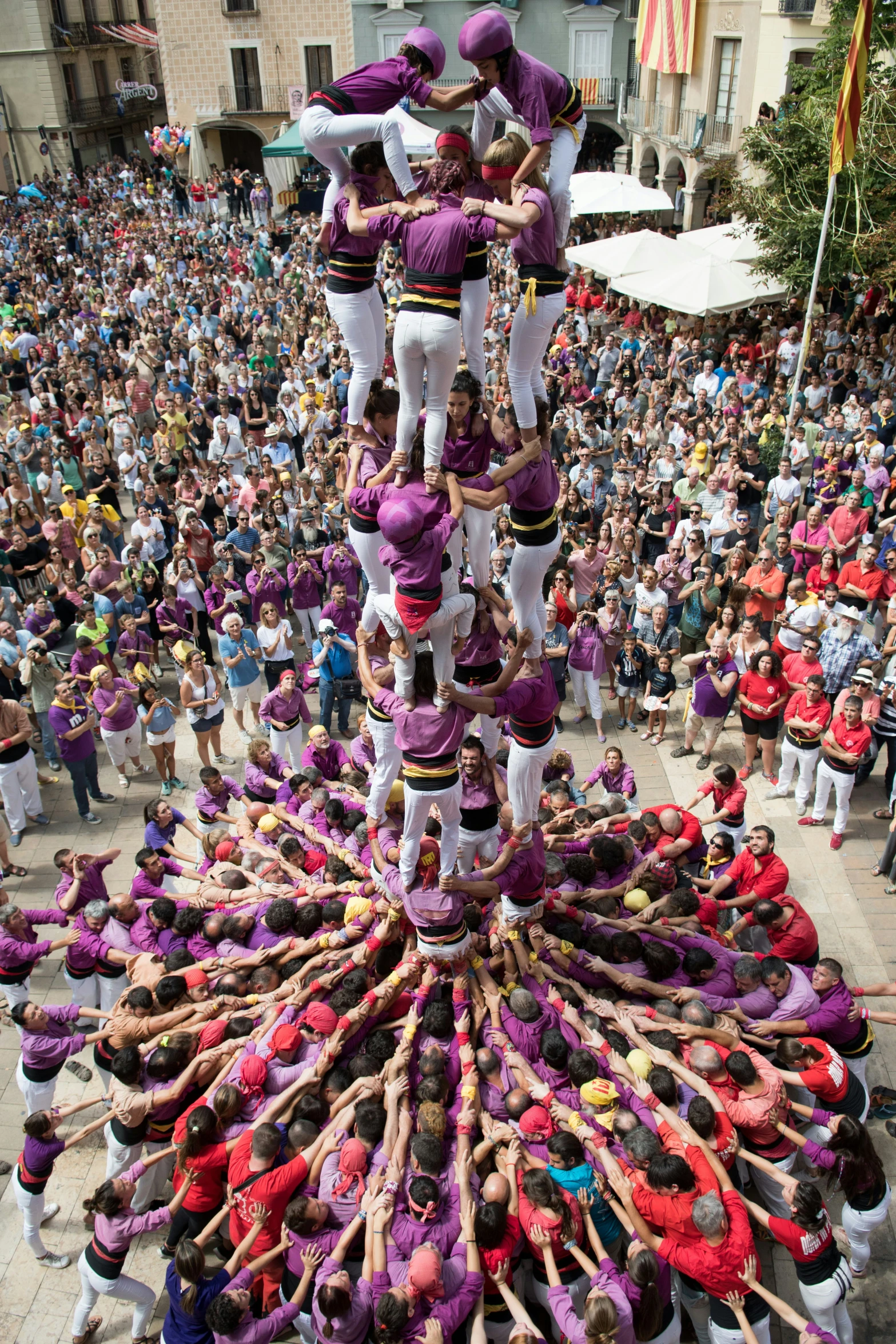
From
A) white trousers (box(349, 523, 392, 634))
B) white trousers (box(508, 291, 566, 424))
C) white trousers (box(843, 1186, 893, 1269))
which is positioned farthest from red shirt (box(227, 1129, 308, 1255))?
white trousers (box(508, 291, 566, 424))

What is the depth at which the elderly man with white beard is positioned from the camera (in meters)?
9.97

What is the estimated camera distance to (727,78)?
25922mm

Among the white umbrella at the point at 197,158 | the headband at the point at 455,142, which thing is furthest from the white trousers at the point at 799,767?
the white umbrella at the point at 197,158

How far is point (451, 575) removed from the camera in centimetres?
618

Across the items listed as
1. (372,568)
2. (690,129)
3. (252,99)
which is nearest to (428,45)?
(372,568)

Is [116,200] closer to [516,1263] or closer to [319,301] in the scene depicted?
[319,301]

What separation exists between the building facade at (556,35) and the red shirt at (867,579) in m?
31.0

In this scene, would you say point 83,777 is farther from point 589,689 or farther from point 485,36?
point 485,36

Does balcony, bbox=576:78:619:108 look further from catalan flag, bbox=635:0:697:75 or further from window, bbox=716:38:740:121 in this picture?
window, bbox=716:38:740:121

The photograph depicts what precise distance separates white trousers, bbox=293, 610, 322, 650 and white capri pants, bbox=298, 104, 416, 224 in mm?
6287

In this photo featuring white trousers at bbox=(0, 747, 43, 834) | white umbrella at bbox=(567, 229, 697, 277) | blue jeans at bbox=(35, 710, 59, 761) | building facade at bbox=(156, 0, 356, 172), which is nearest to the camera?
white trousers at bbox=(0, 747, 43, 834)

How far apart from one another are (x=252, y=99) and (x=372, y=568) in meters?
39.6

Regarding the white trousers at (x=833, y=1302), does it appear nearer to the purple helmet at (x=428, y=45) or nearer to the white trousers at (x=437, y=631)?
the white trousers at (x=437, y=631)

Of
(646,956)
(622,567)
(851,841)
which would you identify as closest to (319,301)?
(622,567)
